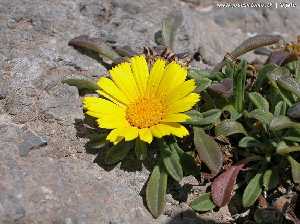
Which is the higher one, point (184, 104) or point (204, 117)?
point (184, 104)

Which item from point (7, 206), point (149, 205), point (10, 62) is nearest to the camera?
point (7, 206)

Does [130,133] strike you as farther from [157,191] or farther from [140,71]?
[140,71]

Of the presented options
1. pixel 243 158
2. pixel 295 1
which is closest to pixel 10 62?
pixel 243 158

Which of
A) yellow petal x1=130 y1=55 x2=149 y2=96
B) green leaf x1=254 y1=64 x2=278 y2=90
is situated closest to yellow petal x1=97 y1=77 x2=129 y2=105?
yellow petal x1=130 y1=55 x2=149 y2=96

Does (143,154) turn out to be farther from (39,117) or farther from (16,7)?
(16,7)

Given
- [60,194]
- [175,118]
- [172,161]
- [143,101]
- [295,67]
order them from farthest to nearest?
[295,67] < [143,101] < [172,161] < [175,118] < [60,194]

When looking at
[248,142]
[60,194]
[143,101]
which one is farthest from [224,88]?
[60,194]

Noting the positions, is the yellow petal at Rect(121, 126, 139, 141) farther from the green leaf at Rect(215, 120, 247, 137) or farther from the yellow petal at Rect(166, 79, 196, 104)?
the green leaf at Rect(215, 120, 247, 137)

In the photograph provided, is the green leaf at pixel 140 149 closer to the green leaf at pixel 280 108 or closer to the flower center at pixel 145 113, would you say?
the flower center at pixel 145 113
